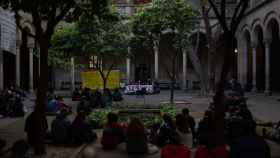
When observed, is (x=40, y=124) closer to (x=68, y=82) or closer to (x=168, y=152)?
(x=168, y=152)

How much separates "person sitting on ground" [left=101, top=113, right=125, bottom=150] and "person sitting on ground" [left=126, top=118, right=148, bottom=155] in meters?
0.83

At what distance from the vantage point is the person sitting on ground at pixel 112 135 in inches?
449

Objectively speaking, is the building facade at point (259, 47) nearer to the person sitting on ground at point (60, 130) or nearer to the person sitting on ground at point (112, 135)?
the person sitting on ground at point (112, 135)

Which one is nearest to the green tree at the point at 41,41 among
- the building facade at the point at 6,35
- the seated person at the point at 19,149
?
the seated person at the point at 19,149

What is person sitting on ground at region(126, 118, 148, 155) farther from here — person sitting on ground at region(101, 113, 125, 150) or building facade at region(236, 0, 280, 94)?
building facade at region(236, 0, 280, 94)

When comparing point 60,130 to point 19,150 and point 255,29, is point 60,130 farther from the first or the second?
point 255,29

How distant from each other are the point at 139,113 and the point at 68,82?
29.0 meters

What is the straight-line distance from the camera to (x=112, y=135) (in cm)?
1152

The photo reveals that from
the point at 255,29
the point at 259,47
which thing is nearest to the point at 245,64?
the point at 259,47

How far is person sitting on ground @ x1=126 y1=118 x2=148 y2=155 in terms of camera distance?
1052 centimetres

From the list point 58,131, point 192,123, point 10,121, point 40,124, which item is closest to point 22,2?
point 40,124

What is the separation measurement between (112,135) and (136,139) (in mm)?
1166

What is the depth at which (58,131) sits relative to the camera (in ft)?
38.7

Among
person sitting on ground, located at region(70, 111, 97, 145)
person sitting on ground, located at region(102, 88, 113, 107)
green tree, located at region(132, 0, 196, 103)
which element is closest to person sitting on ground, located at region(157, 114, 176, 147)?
person sitting on ground, located at region(70, 111, 97, 145)
